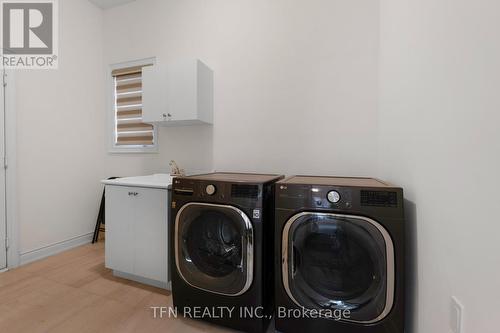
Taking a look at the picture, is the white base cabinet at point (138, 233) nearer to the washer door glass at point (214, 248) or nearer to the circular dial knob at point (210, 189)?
the washer door glass at point (214, 248)

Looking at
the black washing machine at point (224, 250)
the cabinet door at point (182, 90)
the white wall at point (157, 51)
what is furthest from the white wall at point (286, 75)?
the black washing machine at point (224, 250)

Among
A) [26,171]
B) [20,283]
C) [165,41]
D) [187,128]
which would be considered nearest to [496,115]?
[187,128]

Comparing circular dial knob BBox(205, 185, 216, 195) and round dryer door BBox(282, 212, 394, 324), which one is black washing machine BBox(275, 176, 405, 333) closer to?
round dryer door BBox(282, 212, 394, 324)

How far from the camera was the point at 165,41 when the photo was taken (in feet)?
8.46

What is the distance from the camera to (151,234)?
187cm

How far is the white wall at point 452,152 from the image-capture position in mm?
659

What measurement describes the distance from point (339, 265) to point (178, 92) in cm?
192

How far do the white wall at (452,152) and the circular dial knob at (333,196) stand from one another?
375 millimetres

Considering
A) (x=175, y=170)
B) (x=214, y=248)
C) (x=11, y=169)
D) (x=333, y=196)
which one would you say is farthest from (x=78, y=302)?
(x=333, y=196)

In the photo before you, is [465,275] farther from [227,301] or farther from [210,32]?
[210,32]

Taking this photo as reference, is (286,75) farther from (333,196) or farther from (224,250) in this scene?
(224,250)

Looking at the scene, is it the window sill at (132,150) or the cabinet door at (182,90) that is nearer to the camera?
the cabinet door at (182,90)

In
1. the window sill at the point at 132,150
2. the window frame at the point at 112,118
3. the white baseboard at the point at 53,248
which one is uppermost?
the window frame at the point at 112,118

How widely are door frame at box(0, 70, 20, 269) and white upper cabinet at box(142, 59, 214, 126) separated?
120cm
